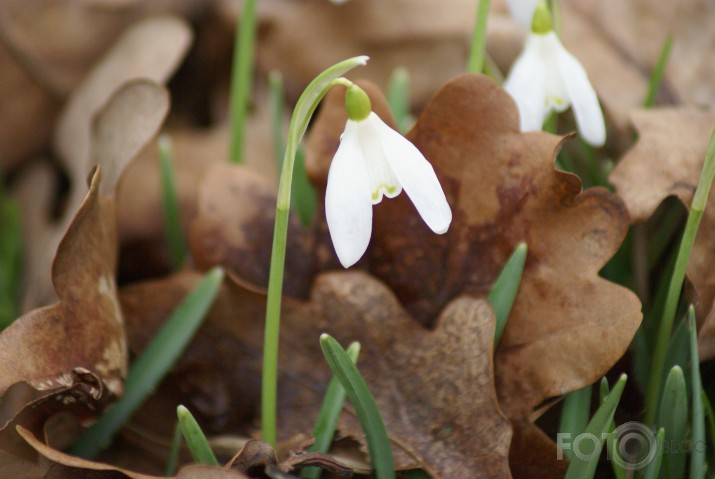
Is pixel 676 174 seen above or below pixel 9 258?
above

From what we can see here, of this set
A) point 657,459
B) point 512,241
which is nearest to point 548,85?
point 512,241

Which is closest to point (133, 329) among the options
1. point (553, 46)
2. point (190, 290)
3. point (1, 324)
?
point (190, 290)

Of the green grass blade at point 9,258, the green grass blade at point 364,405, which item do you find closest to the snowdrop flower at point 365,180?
the green grass blade at point 364,405

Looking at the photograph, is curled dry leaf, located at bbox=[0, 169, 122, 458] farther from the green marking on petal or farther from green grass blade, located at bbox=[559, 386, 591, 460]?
green grass blade, located at bbox=[559, 386, 591, 460]

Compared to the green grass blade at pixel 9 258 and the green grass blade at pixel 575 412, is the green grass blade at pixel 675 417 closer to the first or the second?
the green grass blade at pixel 575 412

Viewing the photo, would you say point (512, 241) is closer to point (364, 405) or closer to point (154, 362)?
point (364, 405)

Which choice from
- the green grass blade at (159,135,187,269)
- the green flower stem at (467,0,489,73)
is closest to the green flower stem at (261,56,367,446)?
the green flower stem at (467,0,489,73)

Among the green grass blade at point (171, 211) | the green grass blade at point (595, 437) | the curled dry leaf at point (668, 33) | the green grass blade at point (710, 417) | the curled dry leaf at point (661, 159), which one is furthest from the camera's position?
the curled dry leaf at point (668, 33)

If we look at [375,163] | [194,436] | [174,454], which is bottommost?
[174,454]
